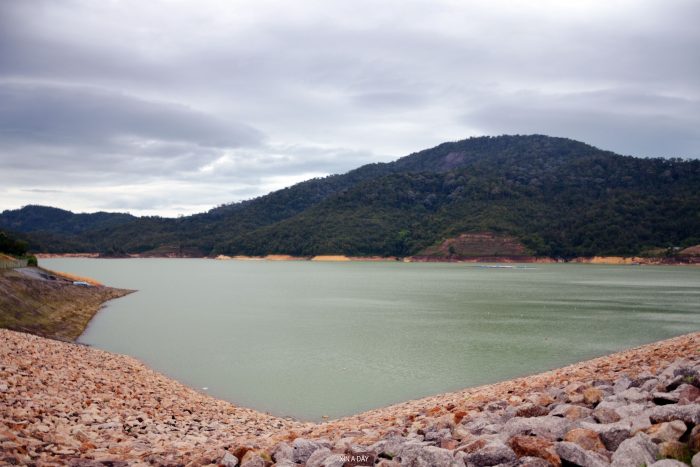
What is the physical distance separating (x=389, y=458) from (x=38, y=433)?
4863 mm

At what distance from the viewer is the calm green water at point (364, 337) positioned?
16.6 m

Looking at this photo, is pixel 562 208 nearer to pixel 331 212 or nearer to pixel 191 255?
pixel 331 212

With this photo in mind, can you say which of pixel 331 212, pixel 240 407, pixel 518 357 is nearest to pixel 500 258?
pixel 331 212

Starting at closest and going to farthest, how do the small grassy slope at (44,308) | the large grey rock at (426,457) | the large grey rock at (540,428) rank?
1. the large grey rock at (426,457)
2. the large grey rock at (540,428)
3. the small grassy slope at (44,308)

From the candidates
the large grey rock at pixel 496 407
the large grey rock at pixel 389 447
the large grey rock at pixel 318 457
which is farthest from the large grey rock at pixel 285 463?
the large grey rock at pixel 496 407

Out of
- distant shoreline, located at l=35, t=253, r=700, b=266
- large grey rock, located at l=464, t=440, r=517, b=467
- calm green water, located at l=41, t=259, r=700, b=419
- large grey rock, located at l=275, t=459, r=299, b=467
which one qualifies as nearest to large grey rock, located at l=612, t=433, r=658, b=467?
large grey rock, located at l=464, t=440, r=517, b=467

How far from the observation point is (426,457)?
517 cm

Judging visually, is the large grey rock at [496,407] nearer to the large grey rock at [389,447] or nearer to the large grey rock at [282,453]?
the large grey rock at [389,447]

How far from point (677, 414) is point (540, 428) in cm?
128

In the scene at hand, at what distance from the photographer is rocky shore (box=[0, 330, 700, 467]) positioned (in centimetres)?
492

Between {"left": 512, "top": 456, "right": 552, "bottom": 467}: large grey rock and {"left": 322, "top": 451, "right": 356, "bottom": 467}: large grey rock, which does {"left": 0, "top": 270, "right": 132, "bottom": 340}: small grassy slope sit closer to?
{"left": 322, "top": 451, "right": 356, "bottom": 467}: large grey rock

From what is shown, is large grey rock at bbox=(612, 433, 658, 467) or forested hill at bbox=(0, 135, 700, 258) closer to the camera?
large grey rock at bbox=(612, 433, 658, 467)

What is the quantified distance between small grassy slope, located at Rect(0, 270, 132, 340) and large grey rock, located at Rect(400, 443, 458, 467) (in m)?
21.7

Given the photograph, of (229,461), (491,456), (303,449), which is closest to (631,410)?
(491,456)
